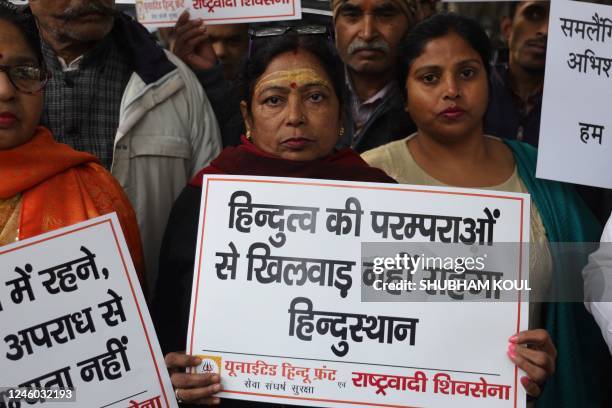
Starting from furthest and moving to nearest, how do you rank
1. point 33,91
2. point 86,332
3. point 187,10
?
point 187,10 → point 33,91 → point 86,332

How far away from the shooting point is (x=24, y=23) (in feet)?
8.28

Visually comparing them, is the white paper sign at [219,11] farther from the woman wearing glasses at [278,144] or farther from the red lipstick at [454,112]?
the red lipstick at [454,112]

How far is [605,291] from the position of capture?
2488 millimetres

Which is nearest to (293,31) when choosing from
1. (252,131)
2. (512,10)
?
(252,131)

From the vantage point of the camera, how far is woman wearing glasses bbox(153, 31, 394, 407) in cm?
266

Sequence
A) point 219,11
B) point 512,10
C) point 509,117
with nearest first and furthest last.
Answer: point 219,11, point 509,117, point 512,10

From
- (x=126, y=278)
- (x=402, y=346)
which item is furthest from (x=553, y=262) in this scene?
(x=126, y=278)

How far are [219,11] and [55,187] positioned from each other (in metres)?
1.45

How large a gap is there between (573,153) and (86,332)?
5.83 ft

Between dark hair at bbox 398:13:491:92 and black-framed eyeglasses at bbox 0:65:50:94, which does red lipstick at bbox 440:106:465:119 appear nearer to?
dark hair at bbox 398:13:491:92

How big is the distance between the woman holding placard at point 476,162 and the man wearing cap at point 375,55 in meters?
0.50

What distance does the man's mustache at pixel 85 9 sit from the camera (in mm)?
3168

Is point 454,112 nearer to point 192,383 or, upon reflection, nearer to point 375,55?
point 375,55

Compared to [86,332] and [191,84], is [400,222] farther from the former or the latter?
[191,84]
